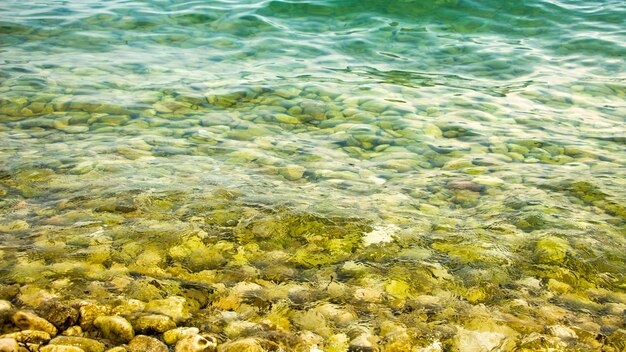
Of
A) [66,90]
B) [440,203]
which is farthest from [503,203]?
[66,90]

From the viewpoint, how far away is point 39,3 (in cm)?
1359

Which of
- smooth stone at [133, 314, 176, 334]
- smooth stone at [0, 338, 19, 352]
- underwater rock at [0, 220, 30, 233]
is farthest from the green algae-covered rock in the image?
underwater rock at [0, 220, 30, 233]

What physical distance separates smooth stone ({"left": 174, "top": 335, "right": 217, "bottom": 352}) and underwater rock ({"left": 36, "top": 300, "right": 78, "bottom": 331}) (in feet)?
1.96

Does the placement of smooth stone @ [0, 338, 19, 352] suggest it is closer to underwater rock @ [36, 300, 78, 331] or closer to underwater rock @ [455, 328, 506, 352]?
underwater rock @ [36, 300, 78, 331]

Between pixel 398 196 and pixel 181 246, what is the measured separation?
198 cm

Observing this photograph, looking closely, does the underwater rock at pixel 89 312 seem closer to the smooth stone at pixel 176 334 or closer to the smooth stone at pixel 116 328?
the smooth stone at pixel 116 328

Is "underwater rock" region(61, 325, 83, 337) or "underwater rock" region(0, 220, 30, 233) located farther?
"underwater rock" region(0, 220, 30, 233)

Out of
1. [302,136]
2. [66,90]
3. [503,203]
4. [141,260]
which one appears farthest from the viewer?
[66,90]

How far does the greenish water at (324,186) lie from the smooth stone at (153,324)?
11cm

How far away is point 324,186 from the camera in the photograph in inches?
201

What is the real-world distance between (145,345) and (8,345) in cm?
60

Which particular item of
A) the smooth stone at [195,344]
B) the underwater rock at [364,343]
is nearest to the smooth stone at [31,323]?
the smooth stone at [195,344]

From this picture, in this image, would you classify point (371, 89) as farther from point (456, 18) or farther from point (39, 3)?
point (39, 3)

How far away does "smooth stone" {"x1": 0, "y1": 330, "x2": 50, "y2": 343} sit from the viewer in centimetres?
263
